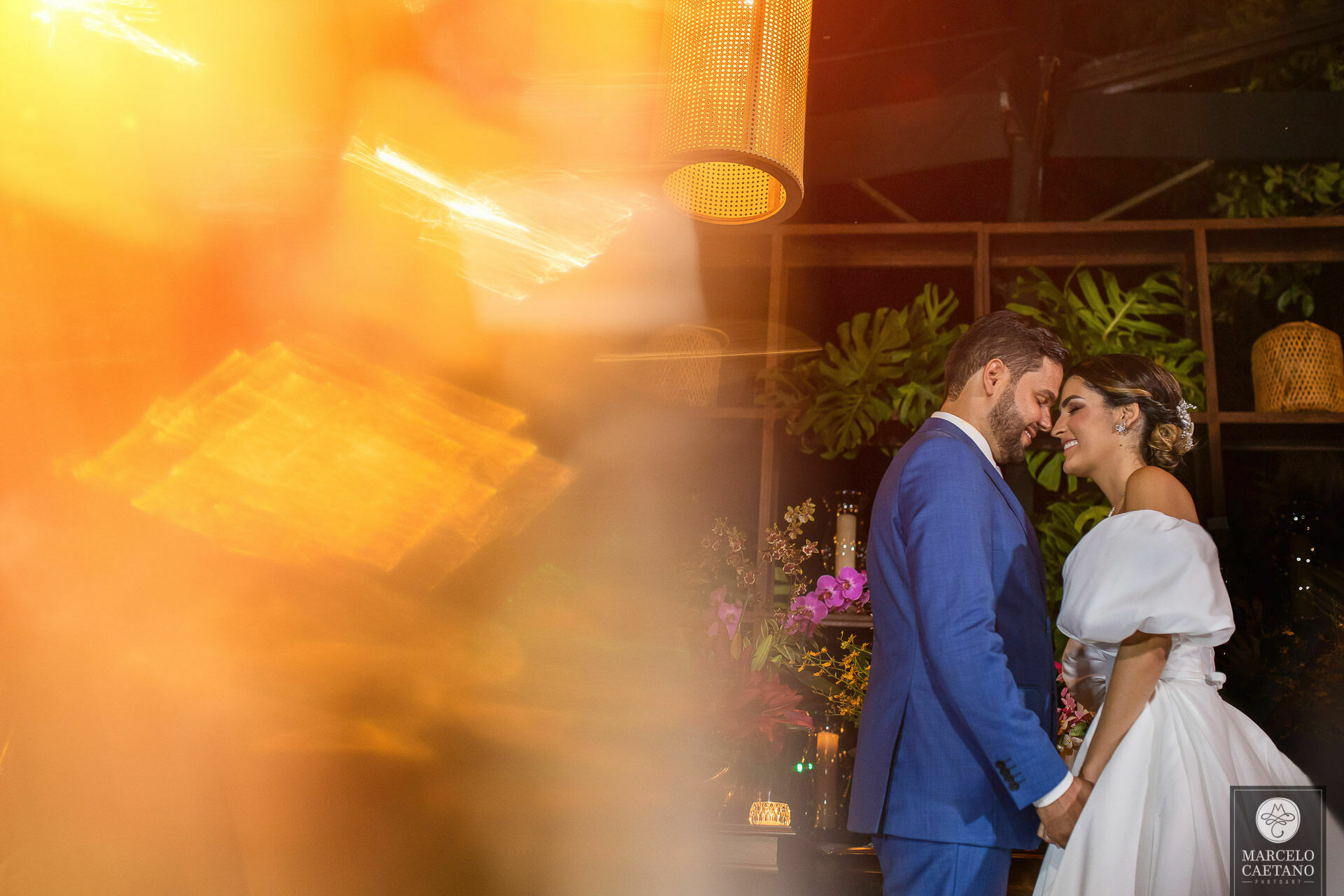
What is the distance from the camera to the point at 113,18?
109 inches

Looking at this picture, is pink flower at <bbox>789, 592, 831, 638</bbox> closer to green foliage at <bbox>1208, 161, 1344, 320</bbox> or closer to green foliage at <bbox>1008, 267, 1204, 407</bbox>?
green foliage at <bbox>1008, 267, 1204, 407</bbox>

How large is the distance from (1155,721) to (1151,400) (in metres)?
0.65

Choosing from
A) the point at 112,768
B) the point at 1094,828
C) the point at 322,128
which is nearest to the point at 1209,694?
the point at 1094,828

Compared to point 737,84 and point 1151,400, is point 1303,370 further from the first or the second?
point 737,84

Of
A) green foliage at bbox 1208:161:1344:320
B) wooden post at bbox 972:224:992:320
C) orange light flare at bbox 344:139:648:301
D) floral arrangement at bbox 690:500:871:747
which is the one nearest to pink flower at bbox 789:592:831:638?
floral arrangement at bbox 690:500:871:747

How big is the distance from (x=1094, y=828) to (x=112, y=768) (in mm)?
2324

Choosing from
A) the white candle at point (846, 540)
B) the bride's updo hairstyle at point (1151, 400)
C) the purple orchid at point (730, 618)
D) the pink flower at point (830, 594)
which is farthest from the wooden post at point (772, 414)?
the bride's updo hairstyle at point (1151, 400)

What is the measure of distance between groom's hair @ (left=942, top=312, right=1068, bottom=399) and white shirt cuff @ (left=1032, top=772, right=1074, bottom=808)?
2.50ft

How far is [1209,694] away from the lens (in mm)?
1627

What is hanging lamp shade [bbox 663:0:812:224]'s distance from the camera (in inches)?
69.6

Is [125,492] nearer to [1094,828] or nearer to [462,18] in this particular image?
[462,18]

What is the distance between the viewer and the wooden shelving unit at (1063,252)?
9.34 ft

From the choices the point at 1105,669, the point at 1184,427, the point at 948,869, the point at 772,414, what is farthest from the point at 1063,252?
the point at 948,869

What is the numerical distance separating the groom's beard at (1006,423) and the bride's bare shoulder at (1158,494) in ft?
0.71
